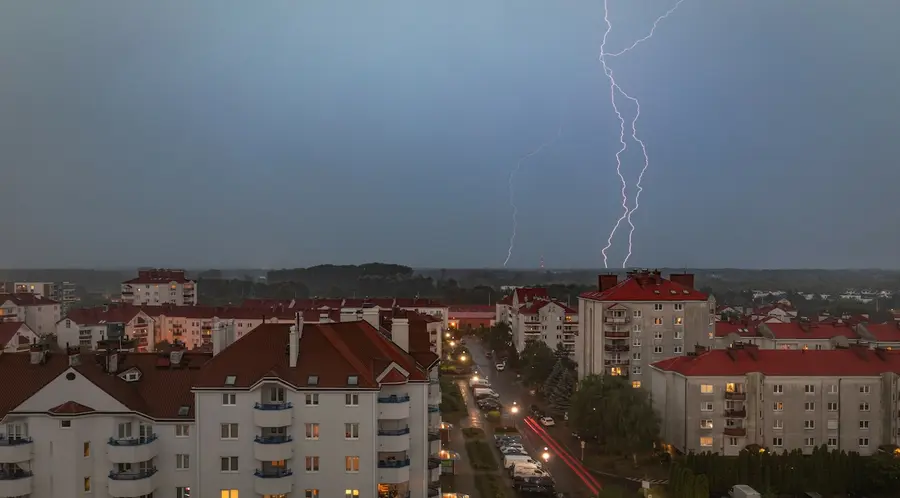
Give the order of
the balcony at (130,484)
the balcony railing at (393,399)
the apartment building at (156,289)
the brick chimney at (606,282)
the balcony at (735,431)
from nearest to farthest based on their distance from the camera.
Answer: the balcony at (130,484), the balcony railing at (393,399), the balcony at (735,431), the brick chimney at (606,282), the apartment building at (156,289)

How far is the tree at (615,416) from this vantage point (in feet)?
106

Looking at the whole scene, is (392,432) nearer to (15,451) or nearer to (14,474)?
(15,451)

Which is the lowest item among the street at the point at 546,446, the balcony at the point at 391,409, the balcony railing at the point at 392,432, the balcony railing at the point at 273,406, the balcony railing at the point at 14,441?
the street at the point at 546,446

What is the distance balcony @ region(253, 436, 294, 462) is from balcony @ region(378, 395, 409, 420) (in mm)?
2700

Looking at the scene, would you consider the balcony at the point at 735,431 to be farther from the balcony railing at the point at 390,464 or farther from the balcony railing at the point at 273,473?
the balcony railing at the point at 273,473

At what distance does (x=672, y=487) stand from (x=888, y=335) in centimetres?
3281

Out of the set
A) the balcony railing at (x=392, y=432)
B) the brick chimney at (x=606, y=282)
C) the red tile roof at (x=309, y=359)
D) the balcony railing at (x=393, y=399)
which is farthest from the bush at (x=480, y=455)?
the brick chimney at (x=606, y=282)

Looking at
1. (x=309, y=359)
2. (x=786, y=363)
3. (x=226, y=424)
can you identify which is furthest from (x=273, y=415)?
(x=786, y=363)

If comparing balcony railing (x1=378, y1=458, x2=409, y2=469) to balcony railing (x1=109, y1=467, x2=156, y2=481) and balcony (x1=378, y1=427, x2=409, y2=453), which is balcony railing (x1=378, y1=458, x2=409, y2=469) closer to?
balcony (x1=378, y1=427, x2=409, y2=453)

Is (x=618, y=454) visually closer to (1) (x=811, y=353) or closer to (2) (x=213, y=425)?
(1) (x=811, y=353)

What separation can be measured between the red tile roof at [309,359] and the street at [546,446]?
10649 mm

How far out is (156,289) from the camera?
98375 millimetres

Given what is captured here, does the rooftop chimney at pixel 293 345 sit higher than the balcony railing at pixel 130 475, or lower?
higher

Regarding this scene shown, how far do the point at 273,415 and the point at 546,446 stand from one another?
64.6 feet
